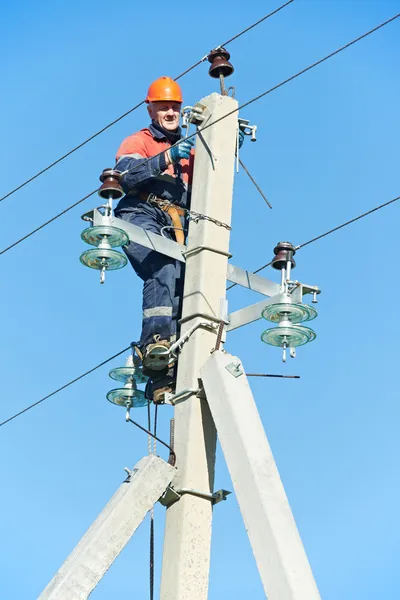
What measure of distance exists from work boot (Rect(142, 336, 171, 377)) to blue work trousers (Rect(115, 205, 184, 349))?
0.09 meters

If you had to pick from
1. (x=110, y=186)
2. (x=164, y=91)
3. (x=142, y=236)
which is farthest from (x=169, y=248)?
(x=164, y=91)

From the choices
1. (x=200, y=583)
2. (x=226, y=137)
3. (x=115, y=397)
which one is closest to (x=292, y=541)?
(x=200, y=583)

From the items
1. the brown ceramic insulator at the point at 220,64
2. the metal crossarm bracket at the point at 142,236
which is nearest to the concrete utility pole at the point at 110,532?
the metal crossarm bracket at the point at 142,236

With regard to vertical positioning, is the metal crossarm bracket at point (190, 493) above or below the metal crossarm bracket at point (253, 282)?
below

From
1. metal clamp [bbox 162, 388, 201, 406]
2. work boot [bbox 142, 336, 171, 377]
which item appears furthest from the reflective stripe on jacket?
metal clamp [bbox 162, 388, 201, 406]

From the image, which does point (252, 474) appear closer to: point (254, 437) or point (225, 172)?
point (254, 437)

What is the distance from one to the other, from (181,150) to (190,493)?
2.32 m

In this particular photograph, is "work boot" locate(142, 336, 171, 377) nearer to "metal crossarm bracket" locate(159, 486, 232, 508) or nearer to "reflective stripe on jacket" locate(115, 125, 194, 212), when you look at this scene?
"metal crossarm bracket" locate(159, 486, 232, 508)

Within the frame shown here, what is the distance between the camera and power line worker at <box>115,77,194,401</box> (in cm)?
848

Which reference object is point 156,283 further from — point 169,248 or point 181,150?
point 181,150

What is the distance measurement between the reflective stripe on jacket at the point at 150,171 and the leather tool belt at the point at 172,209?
0.06 meters

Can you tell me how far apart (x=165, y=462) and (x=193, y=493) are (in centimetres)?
23

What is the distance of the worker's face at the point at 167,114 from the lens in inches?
381

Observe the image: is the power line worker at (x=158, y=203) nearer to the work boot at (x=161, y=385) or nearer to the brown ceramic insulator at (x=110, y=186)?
the work boot at (x=161, y=385)
